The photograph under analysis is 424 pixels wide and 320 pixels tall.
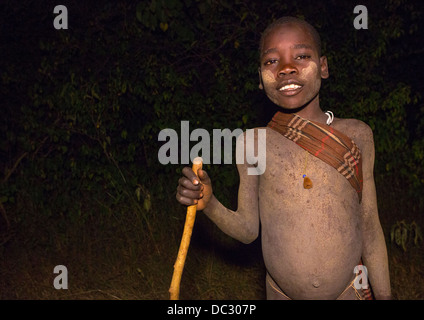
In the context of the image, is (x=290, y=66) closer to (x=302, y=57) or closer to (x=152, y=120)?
(x=302, y=57)

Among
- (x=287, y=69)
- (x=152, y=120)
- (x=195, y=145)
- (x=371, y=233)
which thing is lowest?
(x=371, y=233)

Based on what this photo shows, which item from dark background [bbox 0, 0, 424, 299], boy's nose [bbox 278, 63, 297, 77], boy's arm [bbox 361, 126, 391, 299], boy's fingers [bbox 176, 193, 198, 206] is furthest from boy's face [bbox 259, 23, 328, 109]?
dark background [bbox 0, 0, 424, 299]

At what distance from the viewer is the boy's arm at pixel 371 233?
7.41 ft

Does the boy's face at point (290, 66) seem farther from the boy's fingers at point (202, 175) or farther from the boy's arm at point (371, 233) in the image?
the boy's fingers at point (202, 175)

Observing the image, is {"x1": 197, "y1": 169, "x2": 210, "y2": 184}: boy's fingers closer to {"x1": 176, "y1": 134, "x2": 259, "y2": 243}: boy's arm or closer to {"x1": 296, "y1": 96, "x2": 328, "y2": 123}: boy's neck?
{"x1": 176, "y1": 134, "x2": 259, "y2": 243}: boy's arm

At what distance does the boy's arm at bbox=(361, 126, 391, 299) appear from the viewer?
226cm

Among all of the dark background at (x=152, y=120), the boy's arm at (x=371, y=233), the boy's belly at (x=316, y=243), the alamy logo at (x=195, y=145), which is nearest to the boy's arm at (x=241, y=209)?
the boy's belly at (x=316, y=243)

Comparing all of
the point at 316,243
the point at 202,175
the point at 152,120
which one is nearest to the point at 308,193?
the point at 316,243

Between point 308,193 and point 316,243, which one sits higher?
point 308,193

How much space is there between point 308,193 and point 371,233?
384 mm

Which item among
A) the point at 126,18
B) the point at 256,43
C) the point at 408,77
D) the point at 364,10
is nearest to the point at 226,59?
the point at 256,43

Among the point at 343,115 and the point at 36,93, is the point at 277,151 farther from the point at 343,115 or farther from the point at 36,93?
the point at 36,93

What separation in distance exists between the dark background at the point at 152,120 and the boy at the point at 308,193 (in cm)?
130

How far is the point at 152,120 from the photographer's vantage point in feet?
13.5
